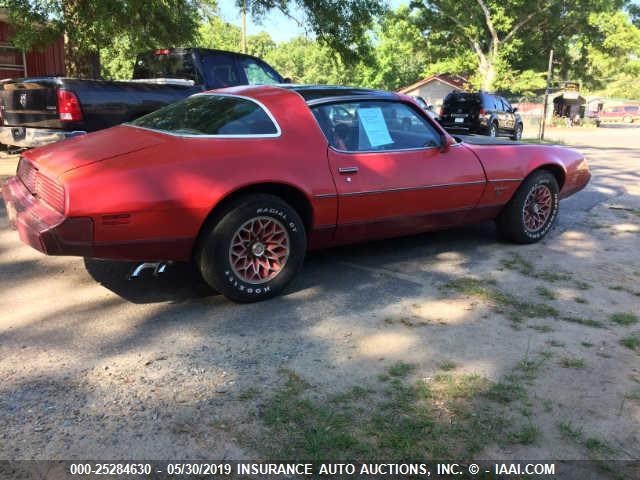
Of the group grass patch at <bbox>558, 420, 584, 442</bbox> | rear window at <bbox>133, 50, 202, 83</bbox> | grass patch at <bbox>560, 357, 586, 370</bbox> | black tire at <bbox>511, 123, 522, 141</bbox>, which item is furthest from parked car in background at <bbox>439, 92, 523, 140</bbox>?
grass patch at <bbox>558, 420, 584, 442</bbox>

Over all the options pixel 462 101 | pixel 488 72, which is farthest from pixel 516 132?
pixel 488 72

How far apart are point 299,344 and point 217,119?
67.5 inches

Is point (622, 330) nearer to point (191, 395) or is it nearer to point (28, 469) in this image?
point (191, 395)

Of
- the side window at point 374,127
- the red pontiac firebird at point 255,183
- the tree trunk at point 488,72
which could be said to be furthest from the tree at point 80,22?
the tree trunk at point 488,72

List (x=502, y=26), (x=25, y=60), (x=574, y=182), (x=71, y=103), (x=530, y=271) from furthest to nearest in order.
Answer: (x=502, y=26), (x=25, y=60), (x=71, y=103), (x=574, y=182), (x=530, y=271)

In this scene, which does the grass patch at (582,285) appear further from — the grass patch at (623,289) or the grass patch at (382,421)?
the grass patch at (382,421)

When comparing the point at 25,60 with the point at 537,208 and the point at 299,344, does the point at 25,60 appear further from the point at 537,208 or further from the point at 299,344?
the point at 299,344

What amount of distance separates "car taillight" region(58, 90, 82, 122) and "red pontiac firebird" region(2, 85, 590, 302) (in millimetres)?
2814

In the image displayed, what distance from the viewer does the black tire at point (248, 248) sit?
3457 mm

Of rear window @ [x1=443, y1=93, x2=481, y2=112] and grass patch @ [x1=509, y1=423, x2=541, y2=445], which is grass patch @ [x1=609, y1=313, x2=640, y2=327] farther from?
rear window @ [x1=443, y1=93, x2=481, y2=112]

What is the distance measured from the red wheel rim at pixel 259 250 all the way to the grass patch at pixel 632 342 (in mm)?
2131

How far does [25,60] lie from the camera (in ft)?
52.4

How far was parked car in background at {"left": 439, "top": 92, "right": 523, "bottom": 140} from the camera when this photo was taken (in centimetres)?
1898

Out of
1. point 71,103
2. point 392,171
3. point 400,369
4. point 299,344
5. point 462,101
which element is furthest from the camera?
point 462,101
